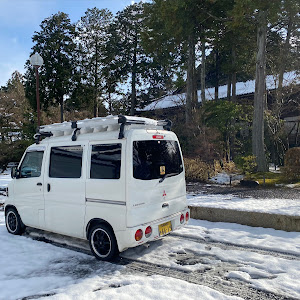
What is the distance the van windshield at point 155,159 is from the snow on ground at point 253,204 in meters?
2.06

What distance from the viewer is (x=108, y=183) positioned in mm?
3953

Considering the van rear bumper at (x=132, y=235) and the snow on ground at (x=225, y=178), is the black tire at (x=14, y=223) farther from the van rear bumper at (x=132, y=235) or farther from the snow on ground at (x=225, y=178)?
the snow on ground at (x=225, y=178)

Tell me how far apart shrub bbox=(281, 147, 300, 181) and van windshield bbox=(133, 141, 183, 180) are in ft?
23.2

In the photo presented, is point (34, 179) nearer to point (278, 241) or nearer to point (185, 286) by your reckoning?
point (185, 286)

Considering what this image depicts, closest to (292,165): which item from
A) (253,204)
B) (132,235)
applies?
(253,204)

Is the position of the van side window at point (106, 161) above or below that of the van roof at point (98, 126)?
below

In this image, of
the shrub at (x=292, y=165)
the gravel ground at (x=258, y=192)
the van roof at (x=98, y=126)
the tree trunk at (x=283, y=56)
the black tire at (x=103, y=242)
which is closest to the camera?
the black tire at (x=103, y=242)

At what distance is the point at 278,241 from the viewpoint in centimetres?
459

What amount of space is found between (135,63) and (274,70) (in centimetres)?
1315

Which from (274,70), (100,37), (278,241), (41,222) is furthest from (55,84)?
(278,241)

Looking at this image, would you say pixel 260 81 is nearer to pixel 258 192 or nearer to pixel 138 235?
pixel 258 192

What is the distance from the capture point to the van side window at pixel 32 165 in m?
5.02

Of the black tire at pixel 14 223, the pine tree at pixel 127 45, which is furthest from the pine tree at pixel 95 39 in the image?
the black tire at pixel 14 223

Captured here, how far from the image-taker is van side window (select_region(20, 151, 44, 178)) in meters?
5.02
